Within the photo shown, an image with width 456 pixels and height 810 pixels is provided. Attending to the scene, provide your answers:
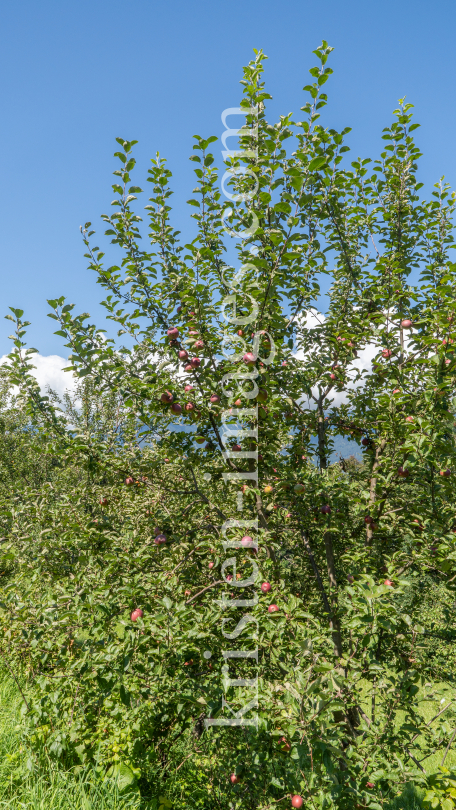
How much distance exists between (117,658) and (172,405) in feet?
5.52

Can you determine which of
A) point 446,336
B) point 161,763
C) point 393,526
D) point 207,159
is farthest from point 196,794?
point 207,159

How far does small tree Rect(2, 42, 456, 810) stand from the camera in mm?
2371

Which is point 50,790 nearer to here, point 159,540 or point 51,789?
point 51,789

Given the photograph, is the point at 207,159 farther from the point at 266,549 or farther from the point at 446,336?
the point at 266,549

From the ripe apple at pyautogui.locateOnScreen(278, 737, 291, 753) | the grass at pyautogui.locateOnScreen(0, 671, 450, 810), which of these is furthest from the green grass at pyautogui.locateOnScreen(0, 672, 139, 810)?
the ripe apple at pyautogui.locateOnScreen(278, 737, 291, 753)

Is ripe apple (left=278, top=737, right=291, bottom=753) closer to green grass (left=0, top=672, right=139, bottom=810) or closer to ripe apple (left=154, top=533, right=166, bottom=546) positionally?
green grass (left=0, top=672, right=139, bottom=810)

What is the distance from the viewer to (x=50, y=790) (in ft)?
9.59

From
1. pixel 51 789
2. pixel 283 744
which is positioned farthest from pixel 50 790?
pixel 283 744

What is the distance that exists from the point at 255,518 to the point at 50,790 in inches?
90.4

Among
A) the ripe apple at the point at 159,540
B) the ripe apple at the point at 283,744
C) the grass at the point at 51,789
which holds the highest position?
the ripe apple at the point at 159,540

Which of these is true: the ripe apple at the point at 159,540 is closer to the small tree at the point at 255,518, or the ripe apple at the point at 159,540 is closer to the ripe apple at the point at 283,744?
the small tree at the point at 255,518

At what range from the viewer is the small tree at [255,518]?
237 centimetres

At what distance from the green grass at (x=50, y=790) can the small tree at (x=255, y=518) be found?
0.17 m

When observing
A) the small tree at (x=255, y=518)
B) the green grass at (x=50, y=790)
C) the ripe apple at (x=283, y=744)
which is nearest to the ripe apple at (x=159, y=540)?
the small tree at (x=255, y=518)
